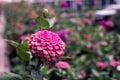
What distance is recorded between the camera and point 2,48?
430 cm

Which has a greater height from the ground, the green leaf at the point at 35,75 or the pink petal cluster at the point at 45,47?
the pink petal cluster at the point at 45,47

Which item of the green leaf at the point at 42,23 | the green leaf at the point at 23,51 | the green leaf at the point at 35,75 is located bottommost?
the green leaf at the point at 35,75

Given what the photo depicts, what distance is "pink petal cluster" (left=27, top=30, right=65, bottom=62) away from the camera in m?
1.05

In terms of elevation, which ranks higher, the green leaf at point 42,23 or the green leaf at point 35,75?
the green leaf at point 42,23

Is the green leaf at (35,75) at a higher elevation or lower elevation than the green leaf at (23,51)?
lower

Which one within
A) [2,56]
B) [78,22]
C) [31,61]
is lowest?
[2,56]

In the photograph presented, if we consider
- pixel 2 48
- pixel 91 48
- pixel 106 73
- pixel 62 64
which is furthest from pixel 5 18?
pixel 62 64

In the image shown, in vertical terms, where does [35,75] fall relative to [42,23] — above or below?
below

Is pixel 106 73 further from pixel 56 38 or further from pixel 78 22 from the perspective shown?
pixel 78 22

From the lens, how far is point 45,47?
3.45ft

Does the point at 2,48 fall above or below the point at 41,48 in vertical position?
below

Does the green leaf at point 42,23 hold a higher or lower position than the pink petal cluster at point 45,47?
higher

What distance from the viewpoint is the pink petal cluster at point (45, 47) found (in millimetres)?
1051

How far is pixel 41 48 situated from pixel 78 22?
123 inches
